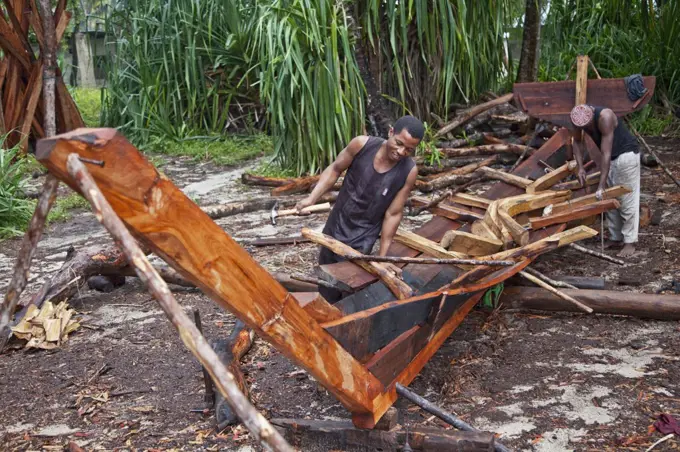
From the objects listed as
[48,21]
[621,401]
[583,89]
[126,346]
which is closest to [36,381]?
[126,346]

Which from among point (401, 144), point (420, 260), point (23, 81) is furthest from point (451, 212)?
point (23, 81)

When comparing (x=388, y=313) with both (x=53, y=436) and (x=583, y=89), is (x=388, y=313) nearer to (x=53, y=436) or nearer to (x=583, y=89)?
(x=53, y=436)

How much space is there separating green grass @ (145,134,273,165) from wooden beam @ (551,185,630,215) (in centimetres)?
520

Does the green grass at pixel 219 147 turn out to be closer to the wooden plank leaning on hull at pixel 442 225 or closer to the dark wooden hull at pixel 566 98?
the dark wooden hull at pixel 566 98

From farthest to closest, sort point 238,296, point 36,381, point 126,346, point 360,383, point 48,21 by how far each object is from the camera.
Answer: point 48,21 → point 126,346 → point 36,381 → point 360,383 → point 238,296

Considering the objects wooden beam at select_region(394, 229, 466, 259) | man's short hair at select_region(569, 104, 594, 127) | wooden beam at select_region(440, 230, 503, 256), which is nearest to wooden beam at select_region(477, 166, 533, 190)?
man's short hair at select_region(569, 104, 594, 127)

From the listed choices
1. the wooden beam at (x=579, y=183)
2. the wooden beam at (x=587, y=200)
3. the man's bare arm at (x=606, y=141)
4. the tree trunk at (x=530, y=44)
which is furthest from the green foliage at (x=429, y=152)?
the wooden beam at (x=587, y=200)

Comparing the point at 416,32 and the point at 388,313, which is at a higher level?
the point at 416,32

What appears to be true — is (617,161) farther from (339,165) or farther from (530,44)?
(530,44)

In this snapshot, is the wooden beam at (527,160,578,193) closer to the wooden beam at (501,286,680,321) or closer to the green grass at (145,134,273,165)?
the wooden beam at (501,286,680,321)

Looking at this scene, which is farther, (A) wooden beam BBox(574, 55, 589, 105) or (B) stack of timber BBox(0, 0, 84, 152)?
(B) stack of timber BBox(0, 0, 84, 152)

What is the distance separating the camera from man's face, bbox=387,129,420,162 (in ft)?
12.1

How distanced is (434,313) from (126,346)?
198cm

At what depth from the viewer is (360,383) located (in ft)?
8.45
